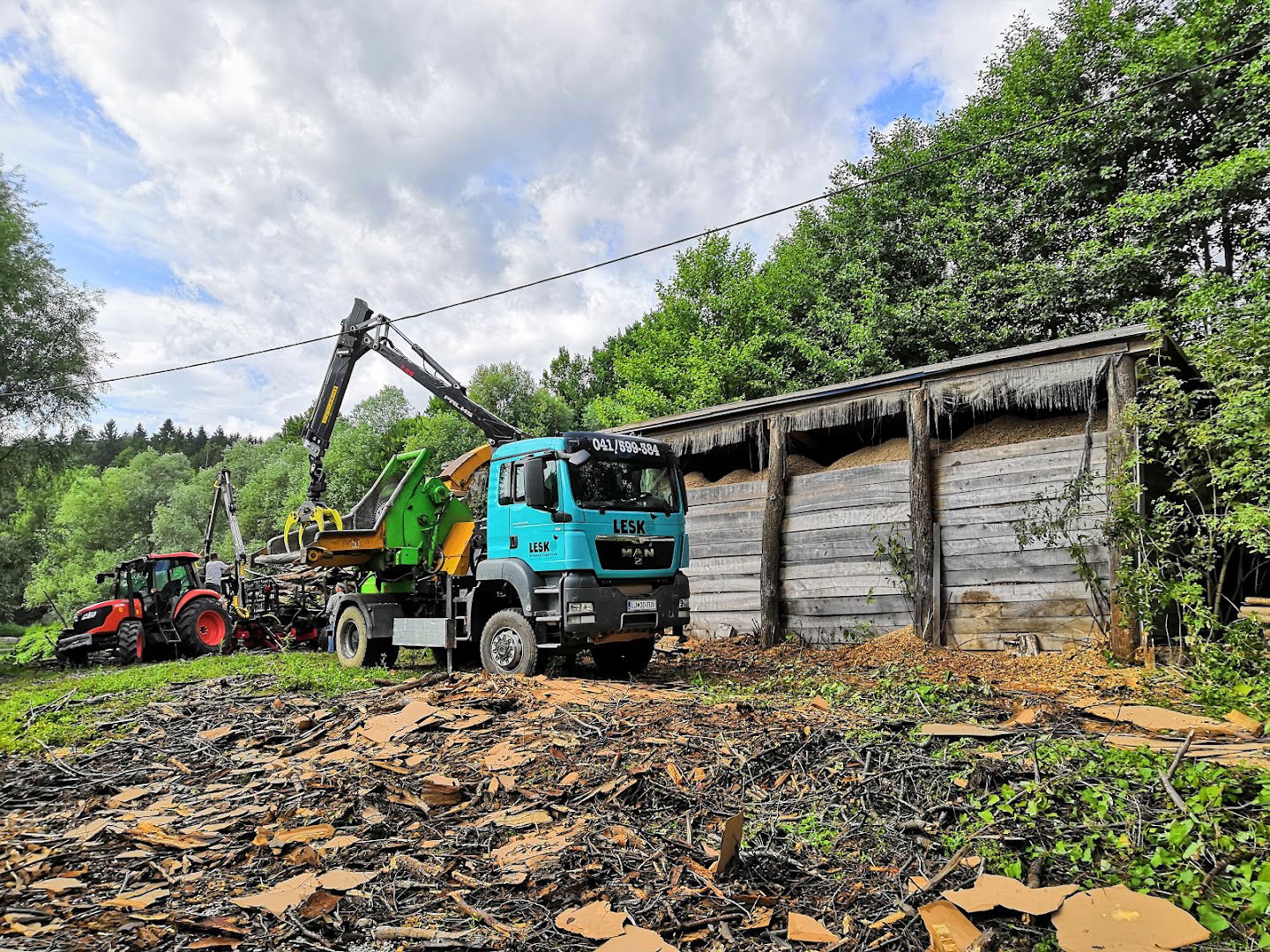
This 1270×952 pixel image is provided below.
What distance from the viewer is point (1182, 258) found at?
18.2 meters

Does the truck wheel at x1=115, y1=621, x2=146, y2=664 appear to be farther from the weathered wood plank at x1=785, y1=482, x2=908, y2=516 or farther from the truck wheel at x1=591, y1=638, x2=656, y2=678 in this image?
the weathered wood plank at x1=785, y1=482, x2=908, y2=516

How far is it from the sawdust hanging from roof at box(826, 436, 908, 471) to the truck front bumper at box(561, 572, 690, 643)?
3948 millimetres

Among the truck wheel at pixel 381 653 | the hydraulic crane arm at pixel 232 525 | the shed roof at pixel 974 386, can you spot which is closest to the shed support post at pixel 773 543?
the shed roof at pixel 974 386

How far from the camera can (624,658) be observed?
10.1 metres

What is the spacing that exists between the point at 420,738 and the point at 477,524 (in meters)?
4.83

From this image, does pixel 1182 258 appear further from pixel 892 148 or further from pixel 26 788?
pixel 26 788

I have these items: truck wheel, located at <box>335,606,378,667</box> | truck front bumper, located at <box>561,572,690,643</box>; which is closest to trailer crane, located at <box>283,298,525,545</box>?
truck wheel, located at <box>335,606,378,667</box>

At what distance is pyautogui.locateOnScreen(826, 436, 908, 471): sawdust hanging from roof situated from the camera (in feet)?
35.9

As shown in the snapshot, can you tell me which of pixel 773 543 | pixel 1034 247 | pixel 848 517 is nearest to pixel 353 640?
pixel 773 543

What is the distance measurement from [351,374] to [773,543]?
900 centimetres

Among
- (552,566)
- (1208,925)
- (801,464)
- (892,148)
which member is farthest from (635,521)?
(892,148)

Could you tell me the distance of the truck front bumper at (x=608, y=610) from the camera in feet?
28.1

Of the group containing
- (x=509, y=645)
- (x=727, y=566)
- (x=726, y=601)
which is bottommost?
(x=509, y=645)

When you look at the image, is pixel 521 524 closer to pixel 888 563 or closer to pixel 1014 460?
pixel 888 563
